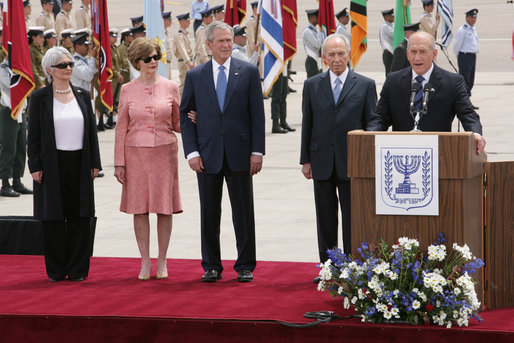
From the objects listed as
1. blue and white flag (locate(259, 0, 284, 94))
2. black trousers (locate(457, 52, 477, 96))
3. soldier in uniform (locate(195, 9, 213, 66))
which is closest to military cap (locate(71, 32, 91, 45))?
blue and white flag (locate(259, 0, 284, 94))

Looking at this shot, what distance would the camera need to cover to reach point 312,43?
1802 centimetres

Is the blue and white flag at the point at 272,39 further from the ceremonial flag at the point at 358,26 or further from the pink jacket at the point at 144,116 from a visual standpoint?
the pink jacket at the point at 144,116

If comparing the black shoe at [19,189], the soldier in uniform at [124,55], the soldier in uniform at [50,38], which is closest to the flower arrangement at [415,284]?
the black shoe at [19,189]

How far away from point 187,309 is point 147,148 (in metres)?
1.44

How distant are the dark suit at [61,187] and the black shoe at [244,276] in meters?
1.10

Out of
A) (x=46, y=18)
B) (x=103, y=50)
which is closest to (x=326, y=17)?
(x=103, y=50)

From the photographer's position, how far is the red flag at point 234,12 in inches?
615

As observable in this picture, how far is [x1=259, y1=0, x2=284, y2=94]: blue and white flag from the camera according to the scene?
13.0 m

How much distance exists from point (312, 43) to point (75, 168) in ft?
37.1

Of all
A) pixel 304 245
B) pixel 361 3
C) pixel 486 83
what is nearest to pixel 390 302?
pixel 304 245

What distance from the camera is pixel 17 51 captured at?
35.3 ft

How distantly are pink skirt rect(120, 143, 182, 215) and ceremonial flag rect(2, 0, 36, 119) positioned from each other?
3935 millimetres

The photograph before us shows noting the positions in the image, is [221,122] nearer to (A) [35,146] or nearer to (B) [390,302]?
(A) [35,146]

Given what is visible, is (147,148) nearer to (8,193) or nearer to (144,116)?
(144,116)
